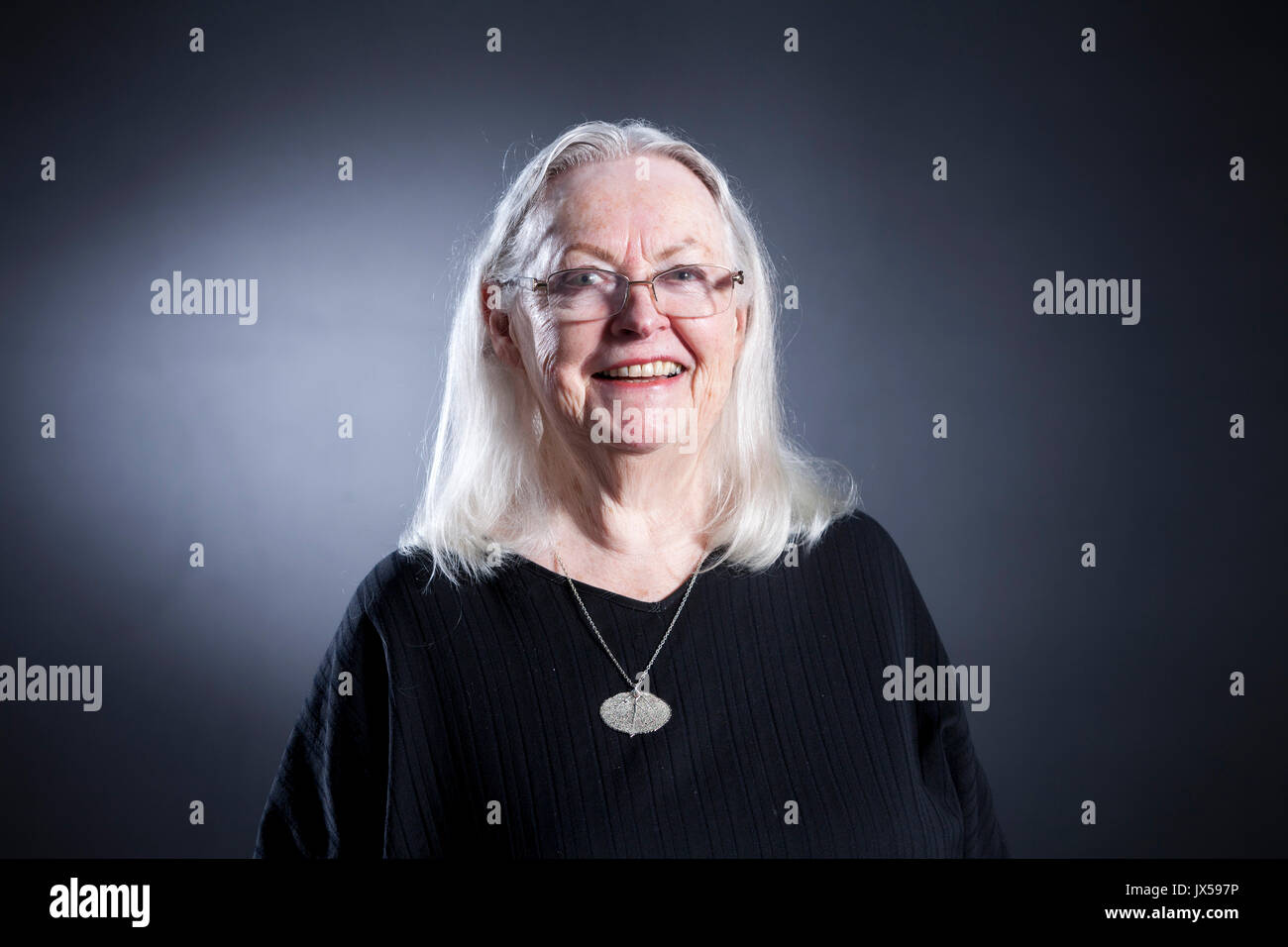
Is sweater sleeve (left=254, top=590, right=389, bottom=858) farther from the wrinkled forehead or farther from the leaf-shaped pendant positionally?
the wrinkled forehead

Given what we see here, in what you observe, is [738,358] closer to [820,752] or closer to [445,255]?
[820,752]

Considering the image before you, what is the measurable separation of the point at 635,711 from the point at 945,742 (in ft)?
1.70

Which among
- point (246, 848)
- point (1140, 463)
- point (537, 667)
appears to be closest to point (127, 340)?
point (246, 848)

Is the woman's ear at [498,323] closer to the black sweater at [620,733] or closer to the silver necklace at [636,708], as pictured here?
the black sweater at [620,733]

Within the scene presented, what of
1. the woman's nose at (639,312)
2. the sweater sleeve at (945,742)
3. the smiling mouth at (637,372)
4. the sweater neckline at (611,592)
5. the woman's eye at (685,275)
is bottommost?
the sweater sleeve at (945,742)

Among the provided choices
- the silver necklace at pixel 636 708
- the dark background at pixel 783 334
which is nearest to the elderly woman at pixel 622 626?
the silver necklace at pixel 636 708

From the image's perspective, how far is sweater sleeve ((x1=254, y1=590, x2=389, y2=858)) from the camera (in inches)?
64.1

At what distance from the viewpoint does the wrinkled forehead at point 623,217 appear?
5.31ft

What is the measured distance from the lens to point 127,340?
3725 mm

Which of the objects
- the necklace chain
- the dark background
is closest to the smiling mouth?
the necklace chain

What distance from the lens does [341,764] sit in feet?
5.34

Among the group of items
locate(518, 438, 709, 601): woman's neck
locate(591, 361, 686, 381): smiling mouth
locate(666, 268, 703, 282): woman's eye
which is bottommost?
locate(518, 438, 709, 601): woman's neck

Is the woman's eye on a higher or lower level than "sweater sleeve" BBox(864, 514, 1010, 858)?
higher
